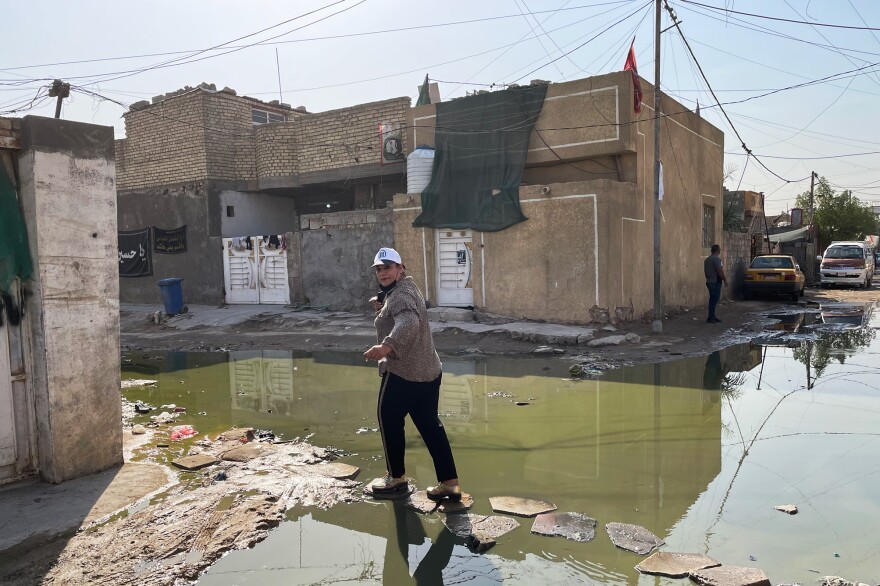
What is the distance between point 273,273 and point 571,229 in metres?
9.03

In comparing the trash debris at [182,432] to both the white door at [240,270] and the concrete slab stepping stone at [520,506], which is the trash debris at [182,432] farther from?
the white door at [240,270]

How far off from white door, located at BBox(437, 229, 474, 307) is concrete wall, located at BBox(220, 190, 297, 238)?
7.88m

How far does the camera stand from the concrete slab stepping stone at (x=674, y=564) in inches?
135

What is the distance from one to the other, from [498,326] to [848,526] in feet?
30.2

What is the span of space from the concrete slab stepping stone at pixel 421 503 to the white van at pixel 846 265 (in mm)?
26467

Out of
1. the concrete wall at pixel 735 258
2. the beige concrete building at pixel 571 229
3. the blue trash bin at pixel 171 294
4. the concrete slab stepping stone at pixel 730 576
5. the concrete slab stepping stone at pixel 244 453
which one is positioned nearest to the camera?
the concrete slab stepping stone at pixel 730 576

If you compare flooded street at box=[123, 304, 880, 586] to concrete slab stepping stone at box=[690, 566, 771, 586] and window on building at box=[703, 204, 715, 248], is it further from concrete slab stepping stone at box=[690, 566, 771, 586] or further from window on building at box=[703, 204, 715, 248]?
window on building at box=[703, 204, 715, 248]

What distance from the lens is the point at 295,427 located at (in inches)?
268

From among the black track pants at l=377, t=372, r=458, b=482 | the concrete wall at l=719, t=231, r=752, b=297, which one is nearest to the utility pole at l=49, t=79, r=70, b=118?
the black track pants at l=377, t=372, r=458, b=482

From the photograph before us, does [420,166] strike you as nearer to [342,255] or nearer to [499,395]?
[342,255]

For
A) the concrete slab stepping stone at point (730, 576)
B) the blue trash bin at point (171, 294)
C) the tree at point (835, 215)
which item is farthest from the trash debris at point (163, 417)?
the tree at point (835, 215)

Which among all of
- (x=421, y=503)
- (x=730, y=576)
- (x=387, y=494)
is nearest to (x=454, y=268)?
(x=387, y=494)

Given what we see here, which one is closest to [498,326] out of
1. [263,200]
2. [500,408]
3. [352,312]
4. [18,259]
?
[352,312]

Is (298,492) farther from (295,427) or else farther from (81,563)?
(295,427)
